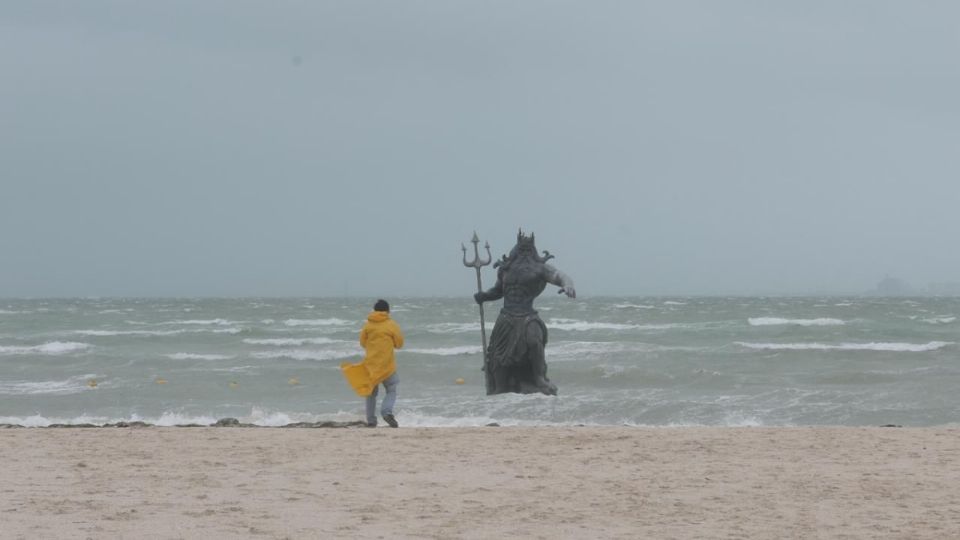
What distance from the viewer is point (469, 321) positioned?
47938 millimetres

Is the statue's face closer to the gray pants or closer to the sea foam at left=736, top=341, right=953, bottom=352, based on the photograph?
the gray pants

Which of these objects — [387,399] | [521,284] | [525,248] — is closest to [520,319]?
[521,284]

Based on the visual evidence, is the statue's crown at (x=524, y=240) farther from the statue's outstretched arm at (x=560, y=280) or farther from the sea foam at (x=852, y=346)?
the sea foam at (x=852, y=346)

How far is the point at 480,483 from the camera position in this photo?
788 cm

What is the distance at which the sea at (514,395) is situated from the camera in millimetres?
14688

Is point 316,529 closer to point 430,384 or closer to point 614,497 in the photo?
point 614,497

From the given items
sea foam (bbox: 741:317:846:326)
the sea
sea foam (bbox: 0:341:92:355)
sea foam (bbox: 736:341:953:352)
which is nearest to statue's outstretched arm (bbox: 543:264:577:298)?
the sea

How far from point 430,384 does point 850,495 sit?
13.1m

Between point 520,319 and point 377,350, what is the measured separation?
7.87ft

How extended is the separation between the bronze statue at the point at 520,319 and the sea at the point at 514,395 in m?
0.53

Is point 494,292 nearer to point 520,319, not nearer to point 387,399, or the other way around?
point 520,319

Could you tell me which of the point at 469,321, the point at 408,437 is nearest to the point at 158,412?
the point at 408,437

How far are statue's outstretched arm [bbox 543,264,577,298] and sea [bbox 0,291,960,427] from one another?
5.11ft

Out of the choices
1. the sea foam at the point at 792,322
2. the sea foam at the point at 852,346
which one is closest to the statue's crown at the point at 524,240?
the sea foam at the point at 852,346
